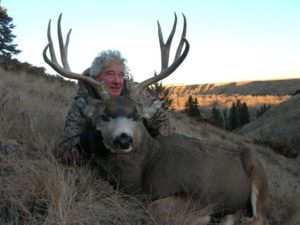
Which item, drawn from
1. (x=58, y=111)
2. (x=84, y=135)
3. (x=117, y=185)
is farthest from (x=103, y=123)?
(x=58, y=111)

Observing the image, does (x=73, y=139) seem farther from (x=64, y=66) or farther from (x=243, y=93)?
(x=243, y=93)

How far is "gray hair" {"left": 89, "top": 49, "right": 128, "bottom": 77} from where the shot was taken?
5502mm

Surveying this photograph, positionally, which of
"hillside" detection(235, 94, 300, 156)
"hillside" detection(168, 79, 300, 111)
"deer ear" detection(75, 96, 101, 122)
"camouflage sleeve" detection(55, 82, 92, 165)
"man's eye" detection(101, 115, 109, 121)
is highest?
"deer ear" detection(75, 96, 101, 122)

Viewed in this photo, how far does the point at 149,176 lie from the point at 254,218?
1265 mm

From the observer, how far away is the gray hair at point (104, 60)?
550 cm

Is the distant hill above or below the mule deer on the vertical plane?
below

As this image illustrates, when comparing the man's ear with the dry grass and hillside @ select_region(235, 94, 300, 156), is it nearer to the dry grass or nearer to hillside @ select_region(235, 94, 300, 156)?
the dry grass

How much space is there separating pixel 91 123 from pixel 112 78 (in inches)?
29.4

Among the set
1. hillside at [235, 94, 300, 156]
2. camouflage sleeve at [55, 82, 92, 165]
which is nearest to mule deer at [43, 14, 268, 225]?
camouflage sleeve at [55, 82, 92, 165]

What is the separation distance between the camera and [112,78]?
5441mm

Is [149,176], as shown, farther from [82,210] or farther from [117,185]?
[82,210]

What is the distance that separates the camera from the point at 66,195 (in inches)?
151

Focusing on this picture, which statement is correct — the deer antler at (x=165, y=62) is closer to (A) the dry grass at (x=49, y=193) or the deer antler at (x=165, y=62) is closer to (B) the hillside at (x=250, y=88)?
(A) the dry grass at (x=49, y=193)

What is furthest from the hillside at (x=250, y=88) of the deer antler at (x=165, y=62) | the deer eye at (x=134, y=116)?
the deer eye at (x=134, y=116)
